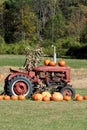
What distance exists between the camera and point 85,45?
80750mm

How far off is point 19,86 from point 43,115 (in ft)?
12.0

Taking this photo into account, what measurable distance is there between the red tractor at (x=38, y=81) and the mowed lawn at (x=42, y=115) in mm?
740

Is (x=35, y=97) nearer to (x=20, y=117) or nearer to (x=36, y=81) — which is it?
(x=36, y=81)

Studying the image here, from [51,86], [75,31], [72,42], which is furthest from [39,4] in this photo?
[51,86]

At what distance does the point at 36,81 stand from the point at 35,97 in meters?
1.07

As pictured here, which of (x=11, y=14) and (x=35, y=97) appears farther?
(x=11, y=14)

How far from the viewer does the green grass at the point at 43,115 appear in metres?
10.4

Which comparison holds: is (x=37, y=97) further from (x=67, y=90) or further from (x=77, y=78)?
(x=77, y=78)

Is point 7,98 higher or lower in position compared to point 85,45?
higher

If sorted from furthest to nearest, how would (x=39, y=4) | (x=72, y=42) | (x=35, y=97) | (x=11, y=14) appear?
(x=39, y=4)
(x=11, y=14)
(x=72, y=42)
(x=35, y=97)

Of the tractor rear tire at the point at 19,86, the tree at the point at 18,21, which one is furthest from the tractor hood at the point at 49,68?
the tree at the point at 18,21

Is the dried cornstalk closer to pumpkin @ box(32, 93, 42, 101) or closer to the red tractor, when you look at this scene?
the red tractor

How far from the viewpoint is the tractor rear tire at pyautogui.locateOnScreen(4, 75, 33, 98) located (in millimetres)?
15344

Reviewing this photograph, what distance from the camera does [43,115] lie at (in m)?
11.9
